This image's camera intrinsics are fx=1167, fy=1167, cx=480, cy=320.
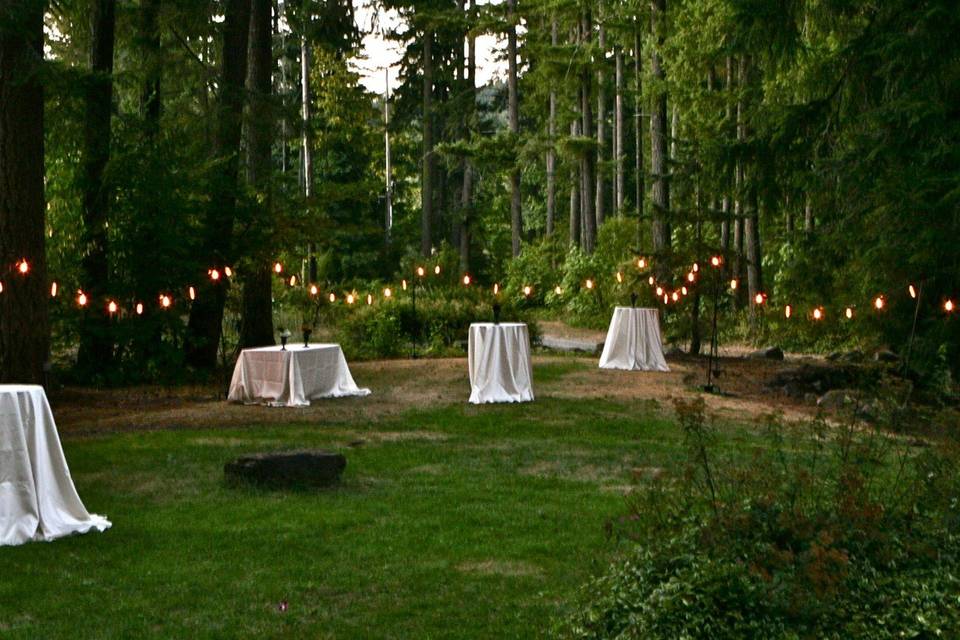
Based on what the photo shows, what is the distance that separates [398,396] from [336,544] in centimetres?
843

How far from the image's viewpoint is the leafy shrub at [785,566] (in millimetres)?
4715

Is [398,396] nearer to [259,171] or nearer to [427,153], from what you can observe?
[259,171]

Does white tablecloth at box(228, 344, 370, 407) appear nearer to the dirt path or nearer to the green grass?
the dirt path

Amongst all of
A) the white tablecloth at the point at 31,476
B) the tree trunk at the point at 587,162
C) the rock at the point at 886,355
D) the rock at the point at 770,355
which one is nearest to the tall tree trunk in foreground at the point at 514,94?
the tree trunk at the point at 587,162

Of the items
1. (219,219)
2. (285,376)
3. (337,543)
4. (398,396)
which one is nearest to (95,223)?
(219,219)

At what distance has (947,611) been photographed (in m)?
4.95

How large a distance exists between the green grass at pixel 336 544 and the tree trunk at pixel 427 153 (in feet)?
86.5

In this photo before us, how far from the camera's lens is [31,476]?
7793 mm

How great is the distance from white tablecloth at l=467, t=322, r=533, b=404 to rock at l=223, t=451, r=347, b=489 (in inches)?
230

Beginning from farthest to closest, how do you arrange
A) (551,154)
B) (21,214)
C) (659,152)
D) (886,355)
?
(551,154) < (659,152) < (886,355) < (21,214)

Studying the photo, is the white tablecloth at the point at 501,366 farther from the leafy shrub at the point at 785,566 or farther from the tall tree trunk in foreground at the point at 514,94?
the tall tree trunk in foreground at the point at 514,94

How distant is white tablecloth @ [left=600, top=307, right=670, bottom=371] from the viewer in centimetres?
2030

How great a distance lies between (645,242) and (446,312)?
10776 mm

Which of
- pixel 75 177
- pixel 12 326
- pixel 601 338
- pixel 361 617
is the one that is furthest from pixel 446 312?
pixel 361 617
